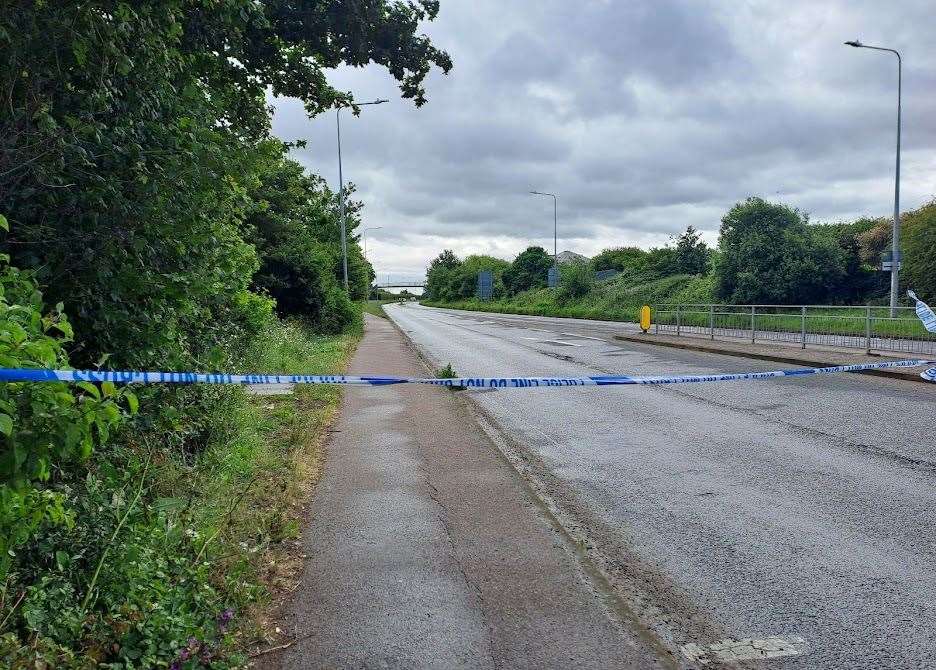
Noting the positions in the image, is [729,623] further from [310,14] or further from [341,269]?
[341,269]

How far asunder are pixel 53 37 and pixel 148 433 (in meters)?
2.52

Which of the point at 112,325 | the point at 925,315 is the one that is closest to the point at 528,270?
the point at 925,315

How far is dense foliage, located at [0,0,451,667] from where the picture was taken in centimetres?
250

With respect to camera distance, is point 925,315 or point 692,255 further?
point 692,255

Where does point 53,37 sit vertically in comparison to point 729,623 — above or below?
above

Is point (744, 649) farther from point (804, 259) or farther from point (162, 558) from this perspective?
point (804, 259)

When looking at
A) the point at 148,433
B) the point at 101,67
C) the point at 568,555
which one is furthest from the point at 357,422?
the point at 101,67

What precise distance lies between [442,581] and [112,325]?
2.43m

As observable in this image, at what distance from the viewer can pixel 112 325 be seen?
3984mm

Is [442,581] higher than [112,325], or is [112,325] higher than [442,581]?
[112,325]

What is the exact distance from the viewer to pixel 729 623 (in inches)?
135

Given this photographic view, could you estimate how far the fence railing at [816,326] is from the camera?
14906mm

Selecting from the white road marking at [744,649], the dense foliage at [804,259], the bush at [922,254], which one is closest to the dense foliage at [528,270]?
the dense foliage at [804,259]

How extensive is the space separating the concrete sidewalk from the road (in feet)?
1.01
